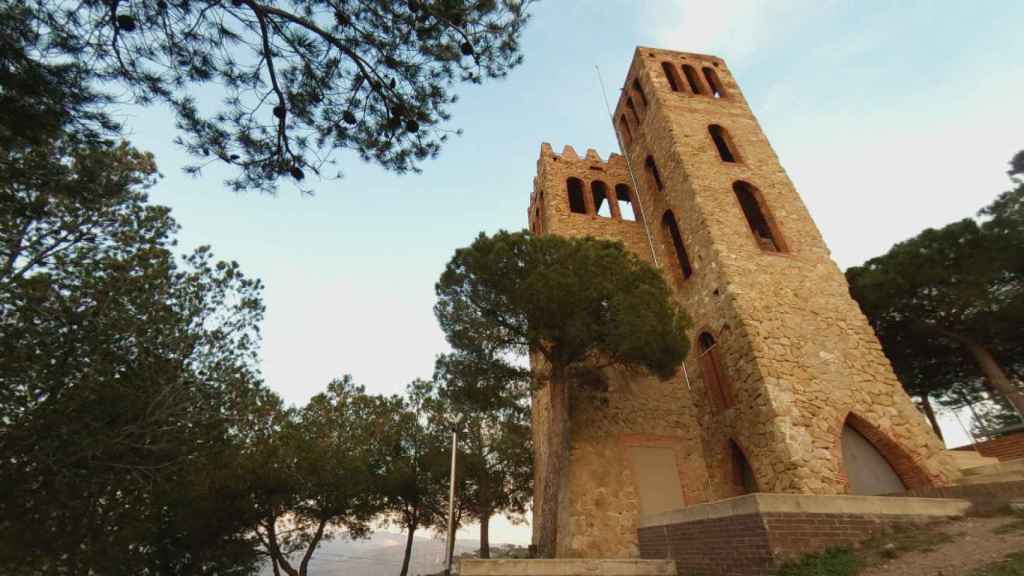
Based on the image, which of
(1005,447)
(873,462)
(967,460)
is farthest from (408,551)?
(1005,447)

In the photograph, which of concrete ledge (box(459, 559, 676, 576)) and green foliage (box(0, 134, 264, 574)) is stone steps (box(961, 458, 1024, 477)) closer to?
concrete ledge (box(459, 559, 676, 576))

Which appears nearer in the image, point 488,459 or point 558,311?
point 558,311

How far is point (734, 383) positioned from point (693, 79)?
12576mm

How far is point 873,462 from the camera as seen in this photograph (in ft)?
28.5

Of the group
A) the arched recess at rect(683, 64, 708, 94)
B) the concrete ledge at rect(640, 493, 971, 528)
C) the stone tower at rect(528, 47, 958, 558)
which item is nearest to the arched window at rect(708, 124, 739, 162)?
the stone tower at rect(528, 47, 958, 558)

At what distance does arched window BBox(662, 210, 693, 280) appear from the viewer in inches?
523

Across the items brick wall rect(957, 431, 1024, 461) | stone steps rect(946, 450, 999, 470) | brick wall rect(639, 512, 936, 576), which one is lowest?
brick wall rect(639, 512, 936, 576)

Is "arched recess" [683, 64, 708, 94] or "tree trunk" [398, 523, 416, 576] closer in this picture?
"tree trunk" [398, 523, 416, 576]

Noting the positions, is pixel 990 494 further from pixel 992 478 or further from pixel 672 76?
pixel 672 76

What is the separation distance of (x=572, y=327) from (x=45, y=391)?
9.73 meters

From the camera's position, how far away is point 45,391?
8023 mm

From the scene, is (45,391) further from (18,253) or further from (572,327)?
(572,327)

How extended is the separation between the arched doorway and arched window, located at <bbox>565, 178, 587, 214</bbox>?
10905 mm

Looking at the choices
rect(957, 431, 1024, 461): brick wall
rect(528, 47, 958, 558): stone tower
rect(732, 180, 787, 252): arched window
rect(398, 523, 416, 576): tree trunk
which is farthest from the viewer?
rect(398, 523, 416, 576): tree trunk
